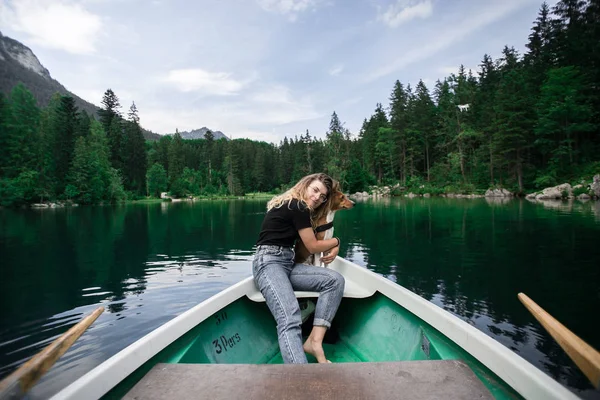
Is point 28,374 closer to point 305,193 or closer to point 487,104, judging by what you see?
point 305,193

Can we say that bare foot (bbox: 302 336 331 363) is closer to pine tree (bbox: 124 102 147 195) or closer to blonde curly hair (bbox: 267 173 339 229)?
blonde curly hair (bbox: 267 173 339 229)

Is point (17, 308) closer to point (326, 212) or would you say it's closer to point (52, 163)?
point (326, 212)

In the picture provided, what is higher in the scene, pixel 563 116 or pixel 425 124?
pixel 425 124

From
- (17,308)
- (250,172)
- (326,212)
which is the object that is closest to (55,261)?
(17,308)

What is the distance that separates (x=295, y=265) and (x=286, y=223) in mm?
436

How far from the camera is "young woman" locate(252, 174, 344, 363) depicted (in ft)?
8.48

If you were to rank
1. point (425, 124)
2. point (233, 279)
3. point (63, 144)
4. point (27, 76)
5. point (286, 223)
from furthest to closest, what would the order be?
point (27, 76), point (425, 124), point (63, 144), point (233, 279), point (286, 223)

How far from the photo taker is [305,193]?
2.90m

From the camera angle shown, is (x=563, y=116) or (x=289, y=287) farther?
(x=563, y=116)

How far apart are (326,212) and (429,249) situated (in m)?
8.82

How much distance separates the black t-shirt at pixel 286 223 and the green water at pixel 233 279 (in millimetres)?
2880

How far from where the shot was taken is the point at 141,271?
8.66 metres

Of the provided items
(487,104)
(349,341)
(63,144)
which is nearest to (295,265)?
(349,341)

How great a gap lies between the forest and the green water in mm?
24015
